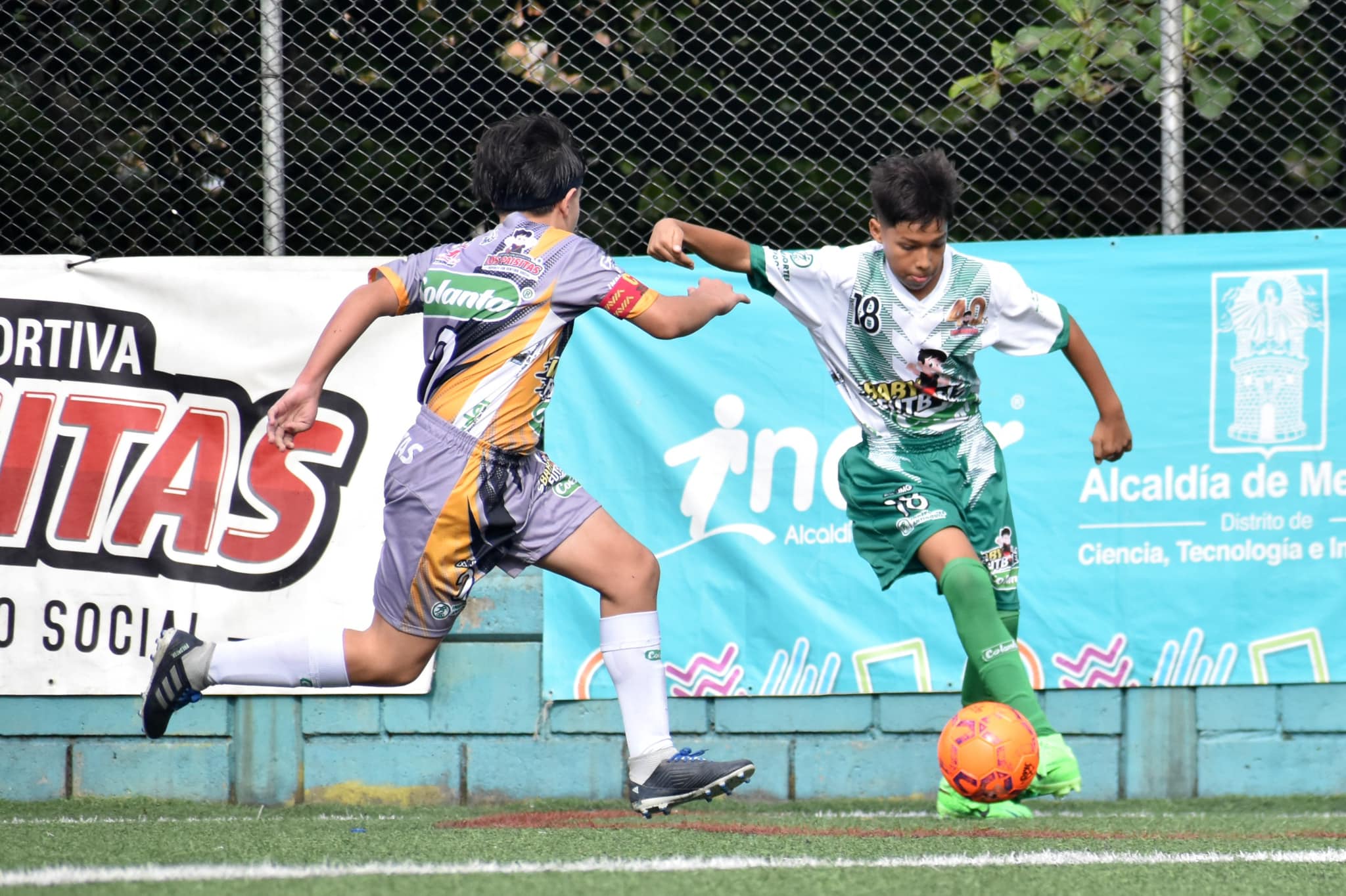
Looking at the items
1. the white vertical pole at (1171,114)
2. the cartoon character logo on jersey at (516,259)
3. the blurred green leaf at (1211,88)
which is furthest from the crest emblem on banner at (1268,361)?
the cartoon character logo on jersey at (516,259)

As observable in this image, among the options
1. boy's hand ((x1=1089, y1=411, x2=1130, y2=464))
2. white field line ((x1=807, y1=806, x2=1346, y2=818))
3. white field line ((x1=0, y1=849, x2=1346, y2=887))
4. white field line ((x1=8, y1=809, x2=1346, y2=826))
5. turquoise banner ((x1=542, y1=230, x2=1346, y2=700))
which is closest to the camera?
white field line ((x1=0, y1=849, x2=1346, y2=887))

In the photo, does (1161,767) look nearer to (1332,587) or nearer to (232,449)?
(1332,587)

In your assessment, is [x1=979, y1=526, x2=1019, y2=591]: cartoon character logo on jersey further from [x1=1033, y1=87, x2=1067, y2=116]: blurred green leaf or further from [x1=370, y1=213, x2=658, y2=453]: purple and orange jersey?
[x1=1033, y1=87, x2=1067, y2=116]: blurred green leaf

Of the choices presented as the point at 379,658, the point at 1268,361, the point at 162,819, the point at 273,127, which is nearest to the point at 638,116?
the point at 273,127

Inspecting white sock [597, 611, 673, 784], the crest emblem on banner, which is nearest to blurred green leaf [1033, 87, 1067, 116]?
the crest emblem on banner

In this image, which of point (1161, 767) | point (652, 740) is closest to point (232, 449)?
point (652, 740)

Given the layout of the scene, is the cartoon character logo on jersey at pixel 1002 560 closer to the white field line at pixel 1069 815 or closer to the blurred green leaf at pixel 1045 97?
the white field line at pixel 1069 815

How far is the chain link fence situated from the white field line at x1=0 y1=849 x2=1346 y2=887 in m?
2.71

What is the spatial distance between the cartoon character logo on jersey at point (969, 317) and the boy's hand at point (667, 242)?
2.56ft

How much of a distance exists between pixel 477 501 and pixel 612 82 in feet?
7.45

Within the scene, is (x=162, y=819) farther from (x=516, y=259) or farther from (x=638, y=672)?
(x=516, y=259)

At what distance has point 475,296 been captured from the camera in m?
3.69

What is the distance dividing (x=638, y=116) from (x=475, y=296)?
6.38 ft

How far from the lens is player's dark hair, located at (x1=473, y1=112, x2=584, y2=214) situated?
383cm
